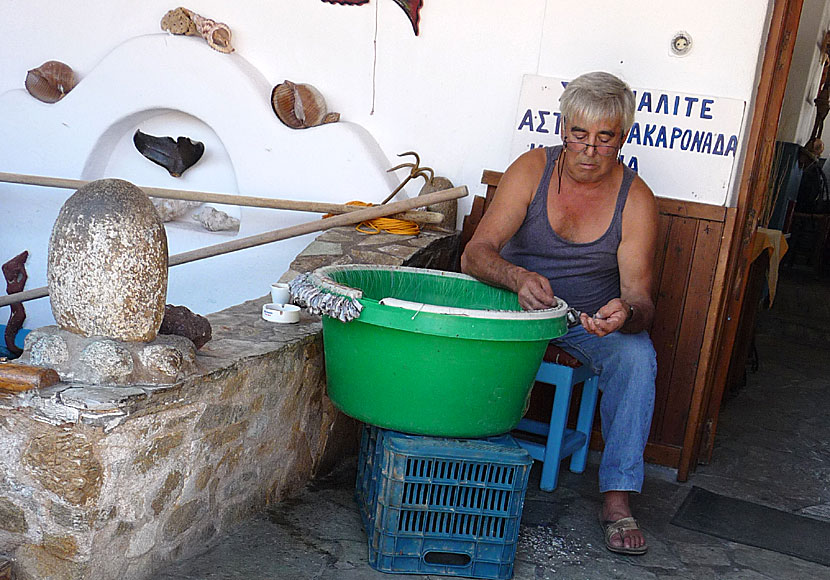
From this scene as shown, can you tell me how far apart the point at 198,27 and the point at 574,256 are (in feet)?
7.35

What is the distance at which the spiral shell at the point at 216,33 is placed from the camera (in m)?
4.00

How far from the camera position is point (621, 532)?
2.69m

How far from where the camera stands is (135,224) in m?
2.03

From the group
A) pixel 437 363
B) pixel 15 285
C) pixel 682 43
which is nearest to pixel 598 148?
pixel 682 43

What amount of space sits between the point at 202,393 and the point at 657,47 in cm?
234

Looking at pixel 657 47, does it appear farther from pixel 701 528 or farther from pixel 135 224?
pixel 135 224

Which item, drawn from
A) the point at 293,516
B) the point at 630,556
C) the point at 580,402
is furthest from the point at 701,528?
the point at 293,516

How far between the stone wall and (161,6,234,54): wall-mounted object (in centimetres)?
171

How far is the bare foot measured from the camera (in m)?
2.67

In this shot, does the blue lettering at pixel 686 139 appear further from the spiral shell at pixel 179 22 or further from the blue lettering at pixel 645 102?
the spiral shell at pixel 179 22

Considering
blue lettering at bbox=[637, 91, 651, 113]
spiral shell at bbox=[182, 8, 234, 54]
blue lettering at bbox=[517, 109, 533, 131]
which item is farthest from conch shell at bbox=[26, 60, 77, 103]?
blue lettering at bbox=[637, 91, 651, 113]

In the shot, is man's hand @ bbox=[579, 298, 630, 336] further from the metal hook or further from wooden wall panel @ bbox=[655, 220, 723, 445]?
the metal hook

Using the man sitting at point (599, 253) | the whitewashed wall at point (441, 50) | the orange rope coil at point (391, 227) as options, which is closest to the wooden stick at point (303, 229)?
the orange rope coil at point (391, 227)

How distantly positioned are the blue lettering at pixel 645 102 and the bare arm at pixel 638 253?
54 centimetres
